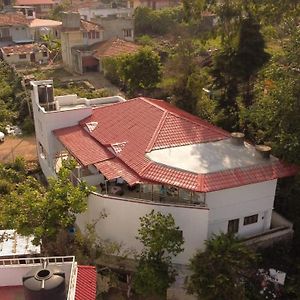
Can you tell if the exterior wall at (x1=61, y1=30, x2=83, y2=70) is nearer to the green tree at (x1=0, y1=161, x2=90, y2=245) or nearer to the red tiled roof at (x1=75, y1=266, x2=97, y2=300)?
the green tree at (x1=0, y1=161, x2=90, y2=245)

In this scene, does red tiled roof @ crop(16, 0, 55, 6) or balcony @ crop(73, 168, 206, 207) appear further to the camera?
red tiled roof @ crop(16, 0, 55, 6)

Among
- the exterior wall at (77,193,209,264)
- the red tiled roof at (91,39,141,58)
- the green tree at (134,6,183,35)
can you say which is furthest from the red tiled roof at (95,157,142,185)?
the green tree at (134,6,183,35)

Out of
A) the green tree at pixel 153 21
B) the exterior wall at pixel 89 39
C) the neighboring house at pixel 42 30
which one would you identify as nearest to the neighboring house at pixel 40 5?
the neighboring house at pixel 42 30

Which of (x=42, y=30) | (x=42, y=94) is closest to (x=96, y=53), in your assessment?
(x=42, y=30)

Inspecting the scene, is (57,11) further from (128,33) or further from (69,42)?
(69,42)

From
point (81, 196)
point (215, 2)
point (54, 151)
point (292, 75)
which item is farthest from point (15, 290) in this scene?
point (215, 2)

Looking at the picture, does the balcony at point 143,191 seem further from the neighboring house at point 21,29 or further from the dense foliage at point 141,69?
the neighboring house at point 21,29

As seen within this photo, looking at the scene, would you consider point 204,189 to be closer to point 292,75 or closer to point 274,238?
point 274,238

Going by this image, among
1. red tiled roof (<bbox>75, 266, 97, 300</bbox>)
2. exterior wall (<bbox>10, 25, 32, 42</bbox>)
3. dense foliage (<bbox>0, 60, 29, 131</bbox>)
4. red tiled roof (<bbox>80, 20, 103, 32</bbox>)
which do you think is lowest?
dense foliage (<bbox>0, 60, 29, 131</bbox>)
